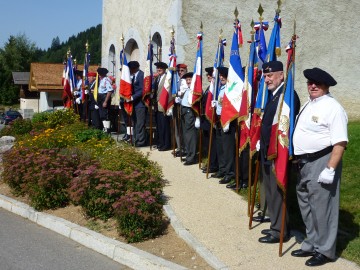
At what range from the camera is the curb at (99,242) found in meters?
5.36

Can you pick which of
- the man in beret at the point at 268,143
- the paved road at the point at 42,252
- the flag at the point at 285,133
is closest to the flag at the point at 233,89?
the man in beret at the point at 268,143

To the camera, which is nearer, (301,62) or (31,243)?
(31,243)

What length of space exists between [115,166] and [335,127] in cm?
401

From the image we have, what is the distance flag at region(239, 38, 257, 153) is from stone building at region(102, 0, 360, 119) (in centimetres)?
539

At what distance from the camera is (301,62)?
46.2 ft

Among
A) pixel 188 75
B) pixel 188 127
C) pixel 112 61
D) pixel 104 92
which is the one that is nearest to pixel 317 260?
pixel 188 127

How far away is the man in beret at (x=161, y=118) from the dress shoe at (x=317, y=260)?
632 centimetres

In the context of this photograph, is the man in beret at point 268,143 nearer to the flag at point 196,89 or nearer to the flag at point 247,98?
the flag at point 247,98

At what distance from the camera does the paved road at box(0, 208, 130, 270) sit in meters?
5.53

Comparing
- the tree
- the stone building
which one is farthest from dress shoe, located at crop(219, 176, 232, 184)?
the tree

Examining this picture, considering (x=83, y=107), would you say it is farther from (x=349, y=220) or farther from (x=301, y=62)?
(x=349, y=220)

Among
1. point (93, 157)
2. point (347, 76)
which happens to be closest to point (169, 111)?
point (93, 157)

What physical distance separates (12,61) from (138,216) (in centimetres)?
6718

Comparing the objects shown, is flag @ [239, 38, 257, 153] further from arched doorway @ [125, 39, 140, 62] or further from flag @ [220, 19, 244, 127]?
arched doorway @ [125, 39, 140, 62]
